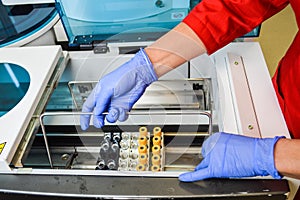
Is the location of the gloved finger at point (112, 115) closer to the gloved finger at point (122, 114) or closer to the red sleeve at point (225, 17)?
the gloved finger at point (122, 114)

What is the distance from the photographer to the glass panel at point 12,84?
103cm

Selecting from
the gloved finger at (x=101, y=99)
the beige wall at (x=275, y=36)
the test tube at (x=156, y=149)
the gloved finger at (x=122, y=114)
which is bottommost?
the beige wall at (x=275, y=36)

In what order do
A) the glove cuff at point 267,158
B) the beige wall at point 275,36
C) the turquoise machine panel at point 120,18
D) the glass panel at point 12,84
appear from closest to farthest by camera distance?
the glove cuff at point 267,158
the glass panel at point 12,84
the turquoise machine panel at point 120,18
the beige wall at point 275,36

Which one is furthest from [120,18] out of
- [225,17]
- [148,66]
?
[225,17]

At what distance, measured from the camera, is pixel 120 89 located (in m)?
1.02

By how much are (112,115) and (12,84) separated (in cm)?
42

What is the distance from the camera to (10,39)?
1236mm

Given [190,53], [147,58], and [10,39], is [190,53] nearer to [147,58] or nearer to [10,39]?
[147,58]

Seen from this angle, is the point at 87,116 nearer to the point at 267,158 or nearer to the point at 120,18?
the point at 120,18

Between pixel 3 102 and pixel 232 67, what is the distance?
770 millimetres

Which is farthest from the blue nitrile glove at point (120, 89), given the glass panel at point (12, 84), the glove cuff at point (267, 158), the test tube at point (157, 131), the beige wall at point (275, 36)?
the beige wall at point (275, 36)

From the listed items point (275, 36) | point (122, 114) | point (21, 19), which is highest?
point (21, 19)

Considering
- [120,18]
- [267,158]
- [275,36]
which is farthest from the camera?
[275,36]

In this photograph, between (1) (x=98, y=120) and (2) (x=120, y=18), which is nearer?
(1) (x=98, y=120)
